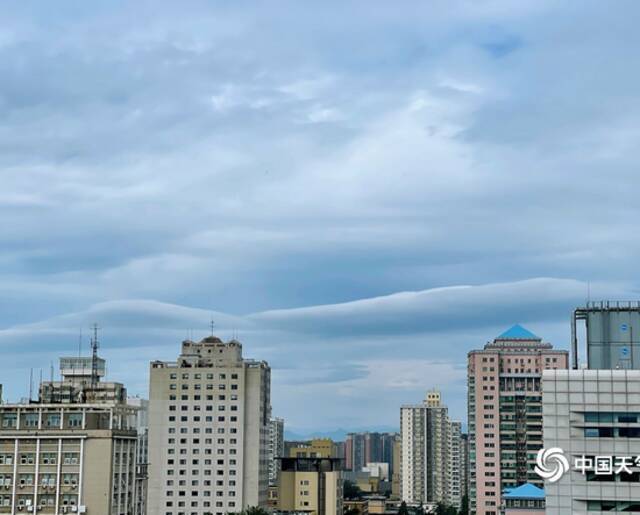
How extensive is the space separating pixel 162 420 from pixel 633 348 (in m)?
76.5

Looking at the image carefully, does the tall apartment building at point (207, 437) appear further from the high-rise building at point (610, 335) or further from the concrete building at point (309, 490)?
the high-rise building at point (610, 335)

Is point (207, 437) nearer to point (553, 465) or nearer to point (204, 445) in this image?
point (204, 445)

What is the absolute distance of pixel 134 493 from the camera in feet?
261

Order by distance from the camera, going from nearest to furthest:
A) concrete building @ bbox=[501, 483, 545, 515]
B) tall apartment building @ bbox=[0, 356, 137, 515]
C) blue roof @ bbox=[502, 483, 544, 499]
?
tall apartment building @ bbox=[0, 356, 137, 515] < concrete building @ bbox=[501, 483, 545, 515] < blue roof @ bbox=[502, 483, 544, 499]

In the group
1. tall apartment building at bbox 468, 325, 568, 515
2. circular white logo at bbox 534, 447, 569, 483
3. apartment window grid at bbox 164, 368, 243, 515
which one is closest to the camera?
circular white logo at bbox 534, 447, 569, 483

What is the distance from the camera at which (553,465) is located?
4397 centimetres

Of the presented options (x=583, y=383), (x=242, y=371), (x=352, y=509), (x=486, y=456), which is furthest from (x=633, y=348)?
(x=352, y=509)

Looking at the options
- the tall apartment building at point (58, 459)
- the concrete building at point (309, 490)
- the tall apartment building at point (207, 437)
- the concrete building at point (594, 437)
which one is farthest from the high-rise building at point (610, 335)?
the concrete building at point (309, 490)

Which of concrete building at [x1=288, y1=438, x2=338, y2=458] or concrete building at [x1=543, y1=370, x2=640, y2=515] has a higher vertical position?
concrete building at [x1=543, y1=370, x2=640, y2=515]

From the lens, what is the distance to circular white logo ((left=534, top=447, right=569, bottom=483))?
4388cm

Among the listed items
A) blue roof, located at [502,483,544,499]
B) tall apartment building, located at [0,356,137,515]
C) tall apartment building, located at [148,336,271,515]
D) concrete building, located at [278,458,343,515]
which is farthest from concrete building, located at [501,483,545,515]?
tall apartment building, located at [0,356,137,515]

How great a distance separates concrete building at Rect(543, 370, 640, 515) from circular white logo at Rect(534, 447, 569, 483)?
0.21 m

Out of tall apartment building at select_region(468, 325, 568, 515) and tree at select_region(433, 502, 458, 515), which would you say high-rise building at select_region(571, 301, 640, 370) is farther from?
tree at select_region(433, 502, 458, 515)

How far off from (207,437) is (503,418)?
129ft
